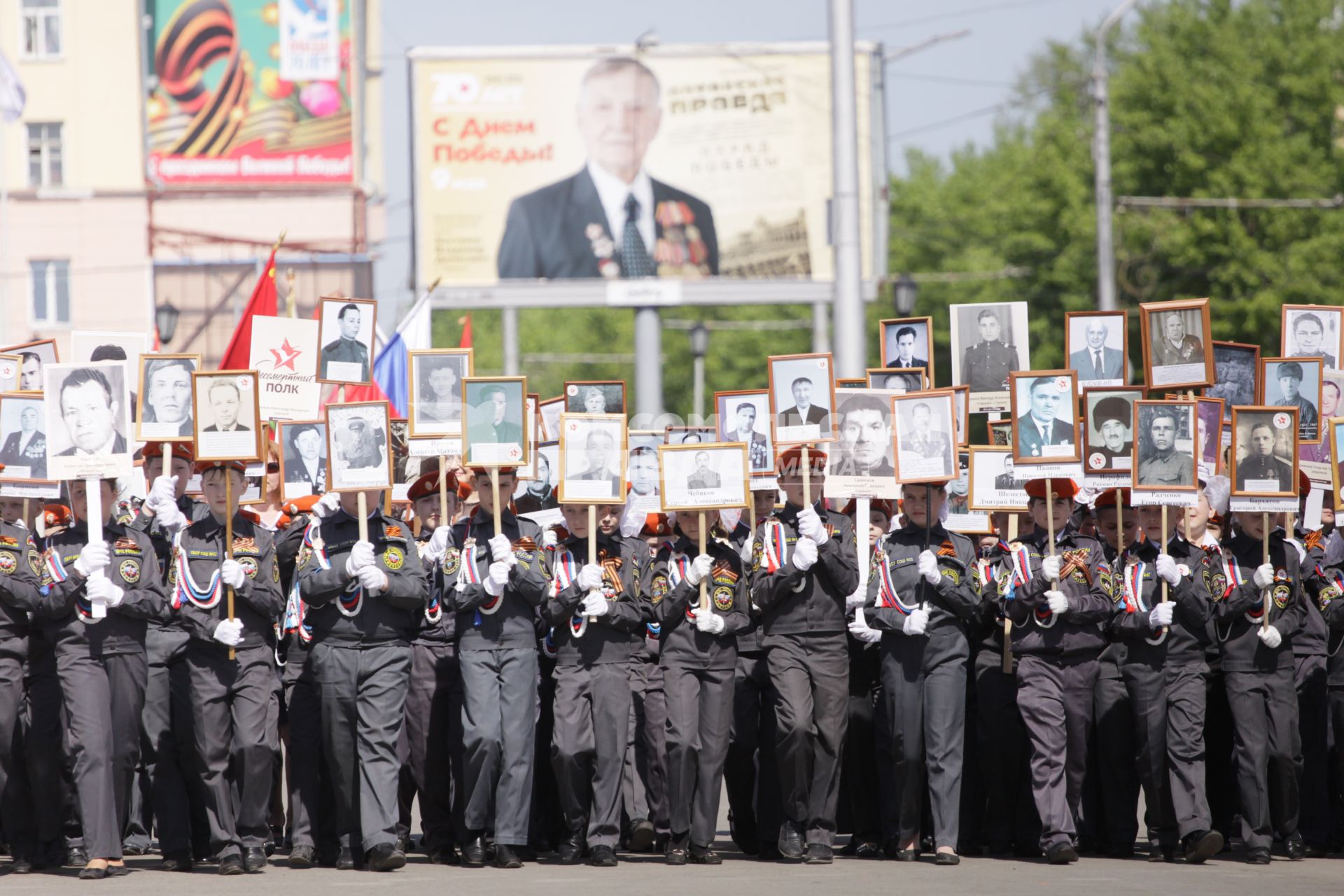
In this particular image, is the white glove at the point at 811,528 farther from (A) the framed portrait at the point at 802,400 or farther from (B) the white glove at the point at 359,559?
(B) the white glove at the point at 359,559

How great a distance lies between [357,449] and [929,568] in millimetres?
3174

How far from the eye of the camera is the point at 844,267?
54.1 feet

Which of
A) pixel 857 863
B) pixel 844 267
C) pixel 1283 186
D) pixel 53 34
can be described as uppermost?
pixel 53 34

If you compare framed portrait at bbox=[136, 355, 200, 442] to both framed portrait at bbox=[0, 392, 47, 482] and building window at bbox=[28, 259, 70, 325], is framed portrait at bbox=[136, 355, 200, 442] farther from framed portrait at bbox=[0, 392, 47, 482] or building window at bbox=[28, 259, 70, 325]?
building window at bbox=[28, 259, 70, 325]

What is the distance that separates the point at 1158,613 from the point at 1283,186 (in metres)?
26.9

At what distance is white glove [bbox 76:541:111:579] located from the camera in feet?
31.9

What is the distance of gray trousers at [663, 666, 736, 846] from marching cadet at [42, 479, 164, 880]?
9.37 feet

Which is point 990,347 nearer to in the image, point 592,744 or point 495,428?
point 495,428

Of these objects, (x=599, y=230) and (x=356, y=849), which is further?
(x=599, y=230)

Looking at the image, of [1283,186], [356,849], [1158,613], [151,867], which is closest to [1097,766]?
[1158,613]

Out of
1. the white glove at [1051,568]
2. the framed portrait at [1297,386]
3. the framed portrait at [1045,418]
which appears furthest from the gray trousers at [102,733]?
the framed portrait at [1297,386]

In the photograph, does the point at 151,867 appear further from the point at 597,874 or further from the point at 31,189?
the point at 31,189

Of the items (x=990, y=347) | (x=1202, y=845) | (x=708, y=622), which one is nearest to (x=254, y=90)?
(x=990, y=347)

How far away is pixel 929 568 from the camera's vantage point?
10336 mm
